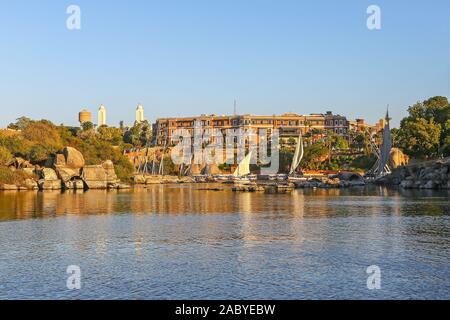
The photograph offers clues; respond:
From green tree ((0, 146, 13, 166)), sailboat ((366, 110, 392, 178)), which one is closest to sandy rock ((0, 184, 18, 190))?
green tree ((0, 146, 13, 166))

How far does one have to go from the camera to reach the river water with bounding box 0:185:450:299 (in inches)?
933

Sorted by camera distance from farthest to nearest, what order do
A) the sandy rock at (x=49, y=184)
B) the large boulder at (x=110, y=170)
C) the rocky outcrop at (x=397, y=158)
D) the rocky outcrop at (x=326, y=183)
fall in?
the rocky outcrop at (x=397, y=158) → the large boulder at (x=110, y=170) → the rocky outcrop at (x=326, y=183) → the sandy rock at (x=49, y=184)

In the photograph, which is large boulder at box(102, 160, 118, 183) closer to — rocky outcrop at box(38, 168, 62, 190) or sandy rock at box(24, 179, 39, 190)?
rocky outcrop at box(38, 168, 62, 190)

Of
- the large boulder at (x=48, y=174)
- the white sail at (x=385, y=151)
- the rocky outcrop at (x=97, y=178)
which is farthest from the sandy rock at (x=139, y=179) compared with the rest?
the white sail at (x=385, y=151)

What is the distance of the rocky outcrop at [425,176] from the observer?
99812mm

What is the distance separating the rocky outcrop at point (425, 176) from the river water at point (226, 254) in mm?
46504

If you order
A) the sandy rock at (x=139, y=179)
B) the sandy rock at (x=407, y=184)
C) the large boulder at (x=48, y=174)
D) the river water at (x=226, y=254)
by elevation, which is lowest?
the river water at (x=226, y=254)

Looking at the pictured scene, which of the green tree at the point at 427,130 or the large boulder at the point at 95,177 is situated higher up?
the green tree at the point at 427,130

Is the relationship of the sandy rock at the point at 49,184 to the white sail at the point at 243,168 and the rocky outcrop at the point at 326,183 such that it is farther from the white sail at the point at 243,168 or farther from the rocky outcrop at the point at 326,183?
the rocky outcrop at the point at 326,183

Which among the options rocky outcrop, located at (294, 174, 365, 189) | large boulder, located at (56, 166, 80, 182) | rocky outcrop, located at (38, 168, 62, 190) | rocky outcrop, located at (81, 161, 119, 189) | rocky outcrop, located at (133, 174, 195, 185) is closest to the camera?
rocky outcrop, located at (38, 168, 62, 190)

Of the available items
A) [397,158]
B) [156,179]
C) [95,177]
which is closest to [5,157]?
[95,177]

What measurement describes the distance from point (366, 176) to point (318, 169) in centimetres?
2610

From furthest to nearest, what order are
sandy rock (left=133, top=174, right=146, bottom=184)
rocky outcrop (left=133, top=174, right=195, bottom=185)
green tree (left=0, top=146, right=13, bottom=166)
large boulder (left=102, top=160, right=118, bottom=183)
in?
rocky outcrop (left=133, top=174, right=195, bottom=185) < sandy rock (left=133, top=174, right=146, bottom=184) < large boulder (left=102, top=160, right=118, bottom=183) < green tree (left=0, top=146, right=13, bottom=166)

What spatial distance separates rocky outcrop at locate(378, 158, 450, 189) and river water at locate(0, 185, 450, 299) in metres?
46.5
